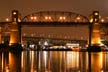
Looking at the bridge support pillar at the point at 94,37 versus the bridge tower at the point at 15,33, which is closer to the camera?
the bridge support pillar at the point at 94,37

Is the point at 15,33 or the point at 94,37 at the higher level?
the point at 15,33

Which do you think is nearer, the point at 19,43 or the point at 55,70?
the point at 55,70

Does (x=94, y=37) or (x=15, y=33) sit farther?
(x=15, y=33)

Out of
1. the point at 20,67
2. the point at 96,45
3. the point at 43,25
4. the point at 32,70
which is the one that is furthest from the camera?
the point at 43,25

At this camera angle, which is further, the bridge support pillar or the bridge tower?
the bridge tower

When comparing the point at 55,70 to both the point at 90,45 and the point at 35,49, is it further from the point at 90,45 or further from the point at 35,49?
the point at 35,49

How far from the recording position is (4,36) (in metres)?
67.2

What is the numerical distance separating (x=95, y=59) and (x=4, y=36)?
24518 mm

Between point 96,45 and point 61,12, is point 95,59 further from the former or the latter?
point 61,12

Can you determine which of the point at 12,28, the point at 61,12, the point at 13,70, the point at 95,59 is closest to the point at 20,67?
the point at 13,70

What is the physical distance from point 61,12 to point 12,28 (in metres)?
15.8

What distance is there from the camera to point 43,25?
213 ft

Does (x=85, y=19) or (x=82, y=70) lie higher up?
(x=85, y=19)

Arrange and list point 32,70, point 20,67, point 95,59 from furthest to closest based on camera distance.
Answer: 1. point 95,59
2. point 20,67
3. point 32,70
